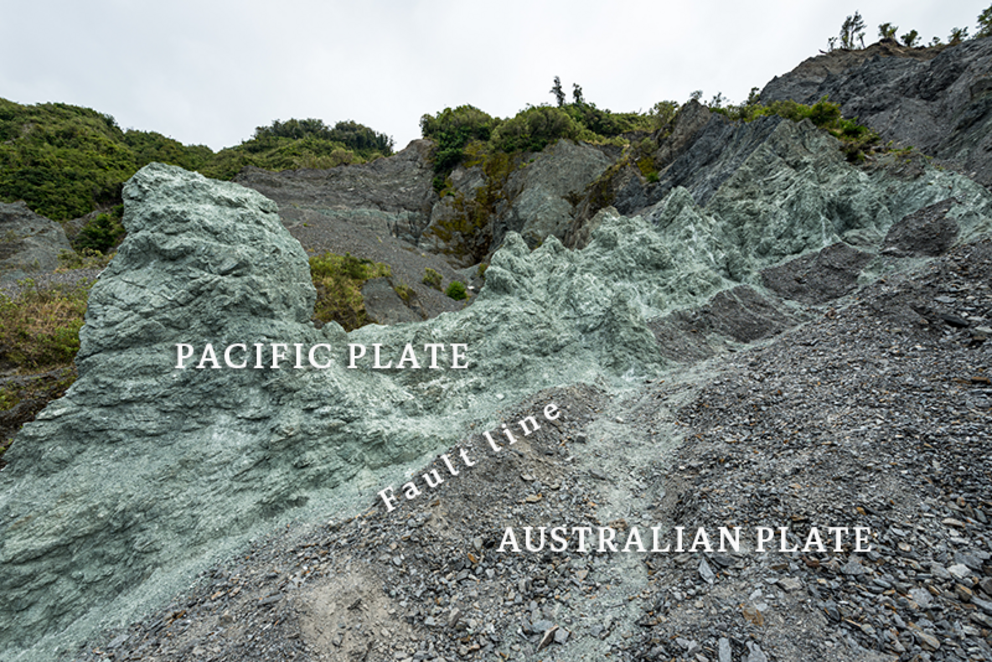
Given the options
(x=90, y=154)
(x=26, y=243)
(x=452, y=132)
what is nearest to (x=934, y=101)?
(x=452, y=132)

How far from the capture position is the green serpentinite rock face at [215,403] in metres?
7.22

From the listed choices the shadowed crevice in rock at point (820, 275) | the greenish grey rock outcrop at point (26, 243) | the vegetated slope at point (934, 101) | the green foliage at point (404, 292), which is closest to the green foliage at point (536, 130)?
the vegetated slope at point (934, 101)

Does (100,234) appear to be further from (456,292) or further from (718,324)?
(718,324)

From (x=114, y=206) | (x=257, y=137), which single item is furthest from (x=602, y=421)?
(x=257, y=137)

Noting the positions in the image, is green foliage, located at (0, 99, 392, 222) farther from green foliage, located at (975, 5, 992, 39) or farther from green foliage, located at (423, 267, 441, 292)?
green foliage, located at (975, 5, 992, 39)

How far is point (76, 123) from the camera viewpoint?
4928cm

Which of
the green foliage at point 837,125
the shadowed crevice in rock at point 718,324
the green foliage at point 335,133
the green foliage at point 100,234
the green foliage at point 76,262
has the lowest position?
the shadowed crevice in rock at point 718,324

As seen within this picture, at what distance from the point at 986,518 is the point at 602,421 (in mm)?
7234

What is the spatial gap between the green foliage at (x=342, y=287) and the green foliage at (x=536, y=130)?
28.6 meters

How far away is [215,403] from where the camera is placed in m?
9.25

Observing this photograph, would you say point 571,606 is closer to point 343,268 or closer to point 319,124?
point 343,268

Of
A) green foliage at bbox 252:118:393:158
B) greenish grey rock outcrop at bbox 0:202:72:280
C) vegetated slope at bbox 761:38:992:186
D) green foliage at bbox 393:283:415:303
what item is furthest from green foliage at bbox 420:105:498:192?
vegetated slope at bbox 761:38:992:186

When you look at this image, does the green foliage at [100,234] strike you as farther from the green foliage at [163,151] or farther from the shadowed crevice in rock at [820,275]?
the shadowed crevice in rock at [820,275]

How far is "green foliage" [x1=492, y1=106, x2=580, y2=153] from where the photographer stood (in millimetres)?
45062
